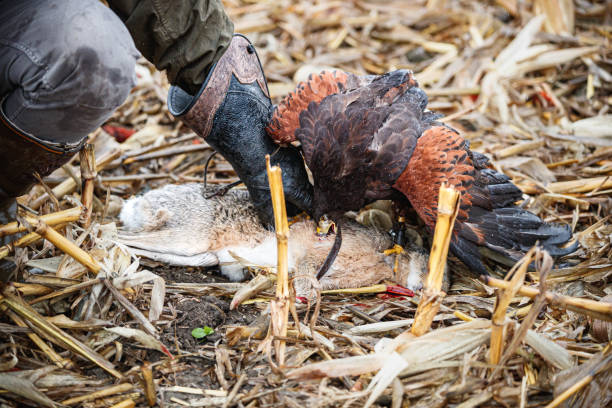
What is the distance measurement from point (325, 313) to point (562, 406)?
120cm

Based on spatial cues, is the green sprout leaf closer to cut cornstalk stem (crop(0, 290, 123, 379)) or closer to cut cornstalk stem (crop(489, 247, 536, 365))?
cut cornstalk stem (crop(0, 290, 123, 379))

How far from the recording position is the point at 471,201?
2836mm

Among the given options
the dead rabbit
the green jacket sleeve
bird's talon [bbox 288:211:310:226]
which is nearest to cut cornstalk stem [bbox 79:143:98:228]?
the dead rabbit

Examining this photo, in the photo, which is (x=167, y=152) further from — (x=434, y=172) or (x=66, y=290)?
(x=434, y=172)

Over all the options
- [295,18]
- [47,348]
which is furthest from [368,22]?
[47,348]

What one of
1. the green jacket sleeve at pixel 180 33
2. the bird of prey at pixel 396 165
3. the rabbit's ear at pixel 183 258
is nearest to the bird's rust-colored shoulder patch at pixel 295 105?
the bird of prey at pixel 396 165

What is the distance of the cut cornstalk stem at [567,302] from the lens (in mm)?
2012

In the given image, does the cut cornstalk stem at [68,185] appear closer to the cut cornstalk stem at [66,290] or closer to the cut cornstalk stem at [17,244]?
the cut cornstalk stem at [17,244]

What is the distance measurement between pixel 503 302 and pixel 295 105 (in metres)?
1.62

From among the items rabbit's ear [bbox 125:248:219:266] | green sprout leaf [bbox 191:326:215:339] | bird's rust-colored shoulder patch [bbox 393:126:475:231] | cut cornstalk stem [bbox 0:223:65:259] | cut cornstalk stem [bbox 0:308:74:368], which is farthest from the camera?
rabbit's ear [bbox 125:248:219:266]

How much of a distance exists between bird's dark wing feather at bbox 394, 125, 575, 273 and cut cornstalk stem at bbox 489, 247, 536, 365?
734 millimetres

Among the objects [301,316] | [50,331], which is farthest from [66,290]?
[301,316]

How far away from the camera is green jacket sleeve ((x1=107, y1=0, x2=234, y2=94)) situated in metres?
2.44

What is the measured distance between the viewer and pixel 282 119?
2.99 metres
